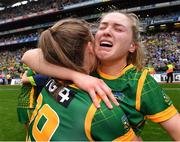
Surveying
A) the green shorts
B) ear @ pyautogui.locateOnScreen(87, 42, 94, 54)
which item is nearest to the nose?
ear @ pyautogui.locateOnScreen(87, 42, 94, 54)

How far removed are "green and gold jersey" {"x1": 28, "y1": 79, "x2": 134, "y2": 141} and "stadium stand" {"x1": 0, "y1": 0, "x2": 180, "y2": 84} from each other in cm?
2477

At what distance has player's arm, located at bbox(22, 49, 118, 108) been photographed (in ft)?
6.47

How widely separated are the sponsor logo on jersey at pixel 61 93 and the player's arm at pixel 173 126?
60 centimetres

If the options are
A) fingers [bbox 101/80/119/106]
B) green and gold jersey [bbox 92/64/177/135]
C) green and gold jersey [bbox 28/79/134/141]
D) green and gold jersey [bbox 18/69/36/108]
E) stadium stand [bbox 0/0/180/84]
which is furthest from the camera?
stadium stand [bbox 0/0/180/84]

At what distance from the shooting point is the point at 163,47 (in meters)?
35.4

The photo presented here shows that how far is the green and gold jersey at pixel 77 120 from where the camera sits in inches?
73.3

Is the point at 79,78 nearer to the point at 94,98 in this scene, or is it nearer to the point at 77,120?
the point at 94,98

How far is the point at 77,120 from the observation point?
6.11ft

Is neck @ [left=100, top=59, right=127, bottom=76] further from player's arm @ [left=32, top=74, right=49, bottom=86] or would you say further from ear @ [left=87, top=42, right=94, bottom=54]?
player's arm @ [left=32, top=74, right=49, bottom=86]

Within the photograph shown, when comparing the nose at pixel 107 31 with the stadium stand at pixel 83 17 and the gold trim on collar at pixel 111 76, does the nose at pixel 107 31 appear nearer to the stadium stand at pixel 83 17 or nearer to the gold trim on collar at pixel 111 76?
the gold trim on collar at pixel 111 76

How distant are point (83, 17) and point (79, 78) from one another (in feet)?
154

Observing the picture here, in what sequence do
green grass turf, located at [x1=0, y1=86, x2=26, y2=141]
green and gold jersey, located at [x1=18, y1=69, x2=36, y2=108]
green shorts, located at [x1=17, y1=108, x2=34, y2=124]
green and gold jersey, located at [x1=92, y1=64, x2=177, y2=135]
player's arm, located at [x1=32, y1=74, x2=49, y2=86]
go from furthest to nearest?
green grass turf, located at [x1=0, y1=86, x2=26, y2=141] < green shorts, located at [x1=17, y1=108, x2=34, y2=124] < green and gold jersey, located at [x1=18, y1=69, x2=36, y2=108] < player's arm, located at [x1=32, y1=74, x2=49, y2=86] < green and gold jersey, located at [x1=92, y1=64, x2=177, y2=135]

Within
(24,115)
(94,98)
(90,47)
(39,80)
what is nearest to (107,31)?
(90,47)

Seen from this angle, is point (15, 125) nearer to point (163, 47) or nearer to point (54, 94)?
point (54, 94)
